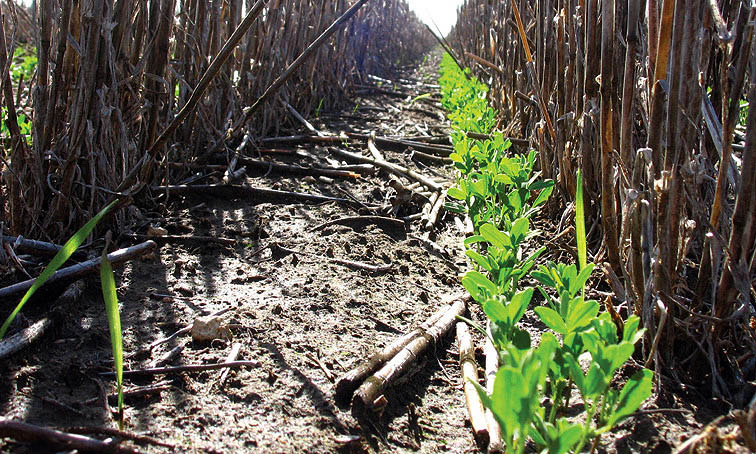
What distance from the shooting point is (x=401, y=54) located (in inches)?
538

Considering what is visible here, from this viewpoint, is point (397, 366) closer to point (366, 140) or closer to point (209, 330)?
point (209, 330)

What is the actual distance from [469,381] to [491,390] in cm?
25

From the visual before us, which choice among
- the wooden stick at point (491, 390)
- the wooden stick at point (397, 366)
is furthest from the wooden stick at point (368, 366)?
the wooden stick at point (491, 390)

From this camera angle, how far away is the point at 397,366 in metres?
1.49

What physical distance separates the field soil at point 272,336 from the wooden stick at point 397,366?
0.03 m

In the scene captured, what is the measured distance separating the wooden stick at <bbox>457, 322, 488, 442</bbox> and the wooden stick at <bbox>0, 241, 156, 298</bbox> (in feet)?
3.19

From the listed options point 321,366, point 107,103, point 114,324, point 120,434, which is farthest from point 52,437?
point 107,103

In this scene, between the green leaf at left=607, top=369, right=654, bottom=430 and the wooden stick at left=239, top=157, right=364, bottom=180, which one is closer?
the green leaf at left=607, top=369, right=654, bottom=430

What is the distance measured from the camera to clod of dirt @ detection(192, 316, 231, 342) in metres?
1.59

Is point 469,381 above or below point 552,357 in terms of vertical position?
below

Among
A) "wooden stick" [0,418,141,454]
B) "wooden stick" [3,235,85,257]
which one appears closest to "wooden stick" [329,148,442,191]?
"wooden stick" [3,235,85,257]

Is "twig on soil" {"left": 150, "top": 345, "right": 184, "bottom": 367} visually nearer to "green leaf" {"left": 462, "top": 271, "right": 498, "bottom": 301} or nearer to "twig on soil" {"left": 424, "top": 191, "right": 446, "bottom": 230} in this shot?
"green leaf" {"left": 462, "top": 271, "right": 498, "bottom": 301}

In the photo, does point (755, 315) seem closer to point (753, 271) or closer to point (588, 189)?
point (753, 271)

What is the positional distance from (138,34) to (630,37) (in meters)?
1.71
